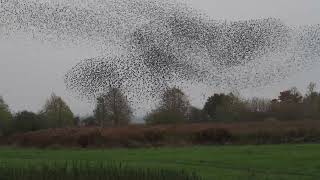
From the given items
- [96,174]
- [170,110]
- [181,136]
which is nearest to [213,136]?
[181,136]

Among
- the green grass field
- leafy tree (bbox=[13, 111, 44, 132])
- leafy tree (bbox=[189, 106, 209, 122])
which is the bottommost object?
the green grass field

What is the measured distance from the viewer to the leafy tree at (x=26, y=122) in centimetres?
7500

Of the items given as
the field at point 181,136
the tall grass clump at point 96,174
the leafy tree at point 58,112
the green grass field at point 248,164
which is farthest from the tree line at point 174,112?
the tall grass clump at point 96,174

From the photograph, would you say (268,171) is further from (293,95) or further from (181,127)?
(293,95)

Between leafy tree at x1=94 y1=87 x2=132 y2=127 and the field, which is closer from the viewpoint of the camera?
the field

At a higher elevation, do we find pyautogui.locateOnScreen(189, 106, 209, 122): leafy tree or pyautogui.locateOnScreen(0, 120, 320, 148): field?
pyautogui.locateOnScreen(189, 106, 209, 122): leafy tree

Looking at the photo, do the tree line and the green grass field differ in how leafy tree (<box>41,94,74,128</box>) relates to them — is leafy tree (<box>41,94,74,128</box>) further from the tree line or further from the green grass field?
the green grass field

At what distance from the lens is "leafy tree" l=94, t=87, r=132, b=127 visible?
67312 mm

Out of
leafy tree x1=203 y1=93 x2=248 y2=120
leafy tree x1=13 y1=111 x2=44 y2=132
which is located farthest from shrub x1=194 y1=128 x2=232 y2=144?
leafy tree x1=13 y1=111 x2=44 y2=132

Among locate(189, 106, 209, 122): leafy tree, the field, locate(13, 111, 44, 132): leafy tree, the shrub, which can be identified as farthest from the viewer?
locate(189, 106, 209, 122): leafy tree

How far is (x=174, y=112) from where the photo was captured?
249 ft

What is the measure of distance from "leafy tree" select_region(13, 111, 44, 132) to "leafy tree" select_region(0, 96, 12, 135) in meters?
1.02

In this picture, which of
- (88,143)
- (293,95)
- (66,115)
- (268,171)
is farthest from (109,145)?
(293,95)

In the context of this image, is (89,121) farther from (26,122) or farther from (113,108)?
(113,108)
